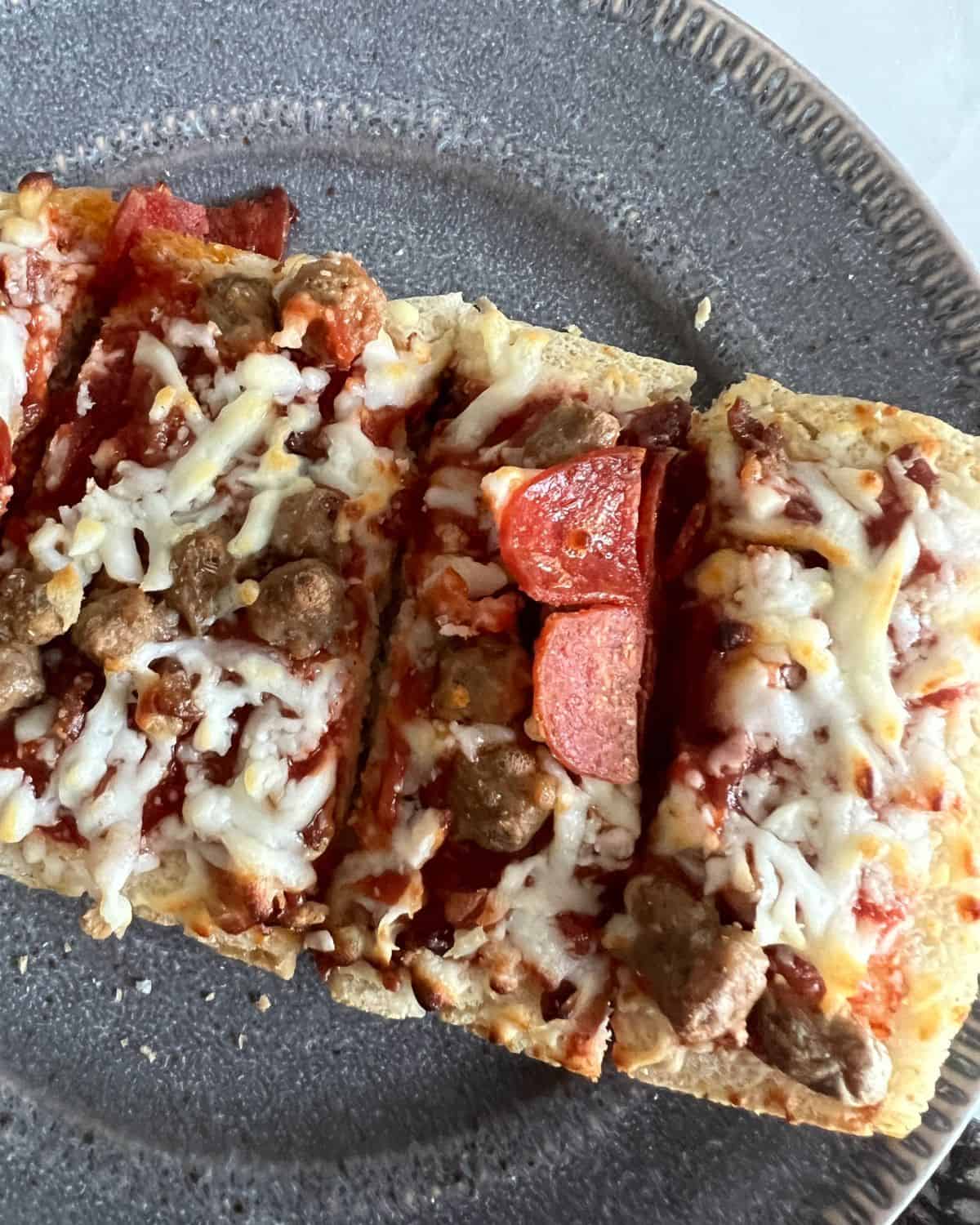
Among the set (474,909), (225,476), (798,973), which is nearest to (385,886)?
(474,909)

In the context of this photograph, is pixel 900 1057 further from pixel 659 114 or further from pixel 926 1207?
pixel 659 114

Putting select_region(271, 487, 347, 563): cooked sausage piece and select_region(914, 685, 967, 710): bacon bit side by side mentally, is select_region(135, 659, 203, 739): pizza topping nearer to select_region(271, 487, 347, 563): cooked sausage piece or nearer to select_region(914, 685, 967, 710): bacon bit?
select_region(271, 487, 347, 563): cooked sausage piece

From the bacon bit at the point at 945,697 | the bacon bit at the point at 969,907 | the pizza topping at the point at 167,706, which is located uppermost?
the bacon bit at the point at 945,697

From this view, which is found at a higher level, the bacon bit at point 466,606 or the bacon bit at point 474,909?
the bacon bit at point 466,606

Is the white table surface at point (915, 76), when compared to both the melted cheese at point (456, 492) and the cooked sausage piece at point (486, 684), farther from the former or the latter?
the cooked sausage piece at point (486, 684)

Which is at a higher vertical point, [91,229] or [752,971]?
[752,971]

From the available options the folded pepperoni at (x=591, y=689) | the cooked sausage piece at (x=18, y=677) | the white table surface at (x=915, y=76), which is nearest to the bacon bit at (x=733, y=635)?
the folded pepperoni at (x=591, y=689)

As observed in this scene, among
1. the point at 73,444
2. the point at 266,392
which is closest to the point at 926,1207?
the point at 266,392
